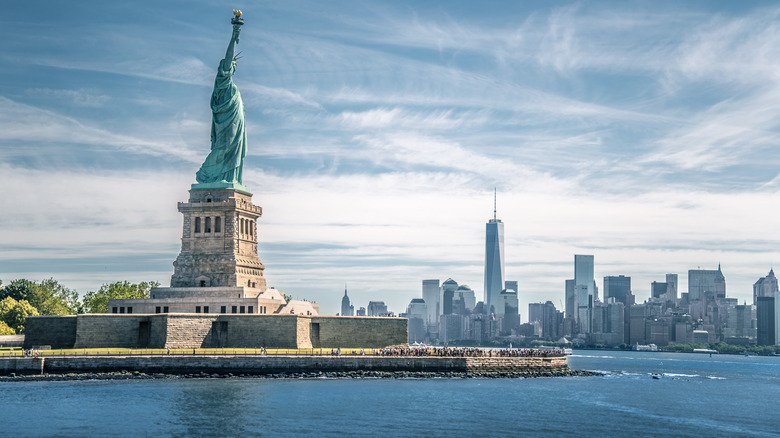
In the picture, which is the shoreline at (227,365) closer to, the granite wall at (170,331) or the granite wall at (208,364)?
→ the granite wall at (208,364)

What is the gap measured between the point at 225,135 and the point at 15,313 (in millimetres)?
37716

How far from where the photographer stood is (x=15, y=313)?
12244cm

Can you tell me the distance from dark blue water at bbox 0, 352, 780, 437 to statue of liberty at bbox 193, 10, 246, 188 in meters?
30.7

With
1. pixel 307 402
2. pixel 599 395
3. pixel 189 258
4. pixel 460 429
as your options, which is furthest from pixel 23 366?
pixel 599 395

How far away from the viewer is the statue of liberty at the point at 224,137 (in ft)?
362

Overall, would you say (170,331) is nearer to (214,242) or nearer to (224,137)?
(214,242)

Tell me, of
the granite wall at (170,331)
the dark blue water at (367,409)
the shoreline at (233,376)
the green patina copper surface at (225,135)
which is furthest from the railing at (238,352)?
the green patina copper surface at (225,135)

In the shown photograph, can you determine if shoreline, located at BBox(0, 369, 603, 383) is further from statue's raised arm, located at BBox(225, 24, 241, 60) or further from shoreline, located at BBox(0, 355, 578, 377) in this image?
statue's raised arm, located at BBox(225, 24, 241, 60)

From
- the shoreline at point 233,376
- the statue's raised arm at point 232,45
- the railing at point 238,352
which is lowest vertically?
the shoreline at point 233,376

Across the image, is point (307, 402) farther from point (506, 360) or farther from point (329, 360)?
point (506, 360)

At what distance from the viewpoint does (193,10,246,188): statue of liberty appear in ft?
362

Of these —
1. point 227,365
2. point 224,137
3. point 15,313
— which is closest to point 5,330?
point 15,313

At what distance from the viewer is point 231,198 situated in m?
108

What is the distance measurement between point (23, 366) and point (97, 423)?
30344 millimetres
